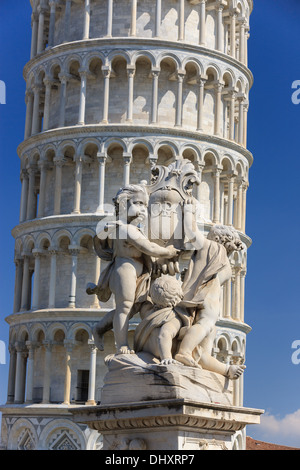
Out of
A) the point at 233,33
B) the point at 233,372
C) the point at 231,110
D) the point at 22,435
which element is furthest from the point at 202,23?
the point at 233,372

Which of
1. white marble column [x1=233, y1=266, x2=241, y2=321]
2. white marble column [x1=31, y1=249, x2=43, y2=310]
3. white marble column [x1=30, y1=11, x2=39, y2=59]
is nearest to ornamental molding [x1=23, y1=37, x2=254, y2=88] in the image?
white marble column [x1=30, y1=11, x2=39, y2=59]

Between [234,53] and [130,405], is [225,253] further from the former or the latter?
[234,53]

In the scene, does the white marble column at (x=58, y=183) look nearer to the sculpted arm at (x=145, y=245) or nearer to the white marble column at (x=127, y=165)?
the white marble column at (x=127, y=165)

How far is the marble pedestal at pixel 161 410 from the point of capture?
30.7 feet

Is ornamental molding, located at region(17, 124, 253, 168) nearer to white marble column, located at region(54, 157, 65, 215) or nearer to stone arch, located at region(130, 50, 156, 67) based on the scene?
white marble column, located at region(54, 157, 65, 215)

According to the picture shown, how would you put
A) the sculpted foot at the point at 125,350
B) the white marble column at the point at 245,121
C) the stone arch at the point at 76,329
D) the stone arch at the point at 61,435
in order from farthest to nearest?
1. the white marble column at the point at 245,121
2. the stone arch at the point at 76,329
3. the stone arch at the point at 61,435
4. the sculpted foot at the point at 125,350

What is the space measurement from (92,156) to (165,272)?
141 feet

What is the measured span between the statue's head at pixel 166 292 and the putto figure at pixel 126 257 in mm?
297

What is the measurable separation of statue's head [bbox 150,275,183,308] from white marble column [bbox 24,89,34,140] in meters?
46.4

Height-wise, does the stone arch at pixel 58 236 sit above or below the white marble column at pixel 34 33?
below

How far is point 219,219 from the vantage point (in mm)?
53000

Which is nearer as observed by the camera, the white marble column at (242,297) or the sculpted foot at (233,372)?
the sculpted foot at (233,372)

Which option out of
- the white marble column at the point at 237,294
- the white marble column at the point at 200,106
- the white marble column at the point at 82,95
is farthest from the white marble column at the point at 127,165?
the white marble column at the point at 237,294
